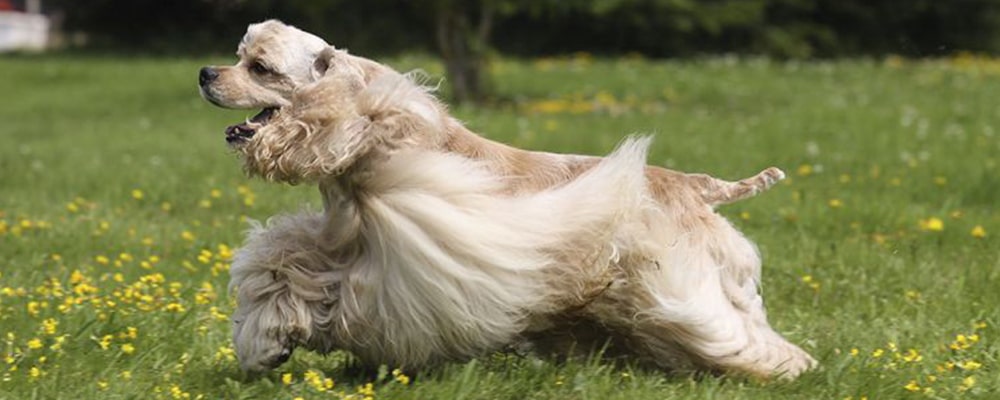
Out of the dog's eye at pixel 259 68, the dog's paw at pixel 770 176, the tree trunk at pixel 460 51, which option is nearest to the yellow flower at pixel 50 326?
the dog's eye at pixel 259 68

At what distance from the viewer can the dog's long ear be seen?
523cm

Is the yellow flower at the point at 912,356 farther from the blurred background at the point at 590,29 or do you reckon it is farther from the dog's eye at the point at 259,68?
the blurred background at the point at 590,29

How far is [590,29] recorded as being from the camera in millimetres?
31531

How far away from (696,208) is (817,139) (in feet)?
26.2

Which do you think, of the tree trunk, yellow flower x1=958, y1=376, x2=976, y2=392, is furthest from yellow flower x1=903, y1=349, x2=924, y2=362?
the tree trunk

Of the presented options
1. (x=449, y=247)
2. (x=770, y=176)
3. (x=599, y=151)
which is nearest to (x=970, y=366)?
(x=770, y=176)

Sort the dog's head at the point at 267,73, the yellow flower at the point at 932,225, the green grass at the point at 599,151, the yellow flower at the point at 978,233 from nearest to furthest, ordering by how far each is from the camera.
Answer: the dog's head at the point at 267,73 → the green grass at the point at 599,151 → the yellow flower at the point at 978,233 → the yellow flower at the point at 932,225

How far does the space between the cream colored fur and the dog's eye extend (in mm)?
154

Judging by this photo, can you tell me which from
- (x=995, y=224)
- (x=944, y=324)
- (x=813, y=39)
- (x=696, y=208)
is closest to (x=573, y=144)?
(x=995, y=224)

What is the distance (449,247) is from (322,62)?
823mm

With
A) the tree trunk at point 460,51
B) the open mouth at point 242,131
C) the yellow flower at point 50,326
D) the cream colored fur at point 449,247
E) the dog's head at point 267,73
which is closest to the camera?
the cream colored fur at point 449,247

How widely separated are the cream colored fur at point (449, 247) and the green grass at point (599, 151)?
16 cm

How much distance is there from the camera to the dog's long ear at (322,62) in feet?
17.2

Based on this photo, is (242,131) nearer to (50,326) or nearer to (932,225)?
(50,326)
